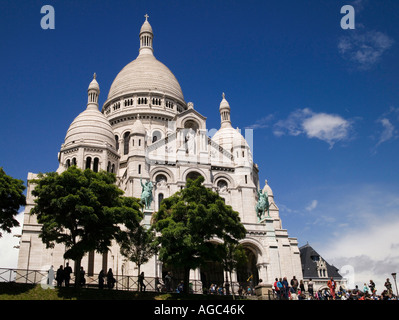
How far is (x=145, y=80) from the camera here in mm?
77875

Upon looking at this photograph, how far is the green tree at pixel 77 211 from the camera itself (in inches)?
1251

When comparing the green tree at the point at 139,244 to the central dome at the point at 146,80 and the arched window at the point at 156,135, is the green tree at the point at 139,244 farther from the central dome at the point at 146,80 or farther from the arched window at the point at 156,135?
the central dome at the point at 146,80

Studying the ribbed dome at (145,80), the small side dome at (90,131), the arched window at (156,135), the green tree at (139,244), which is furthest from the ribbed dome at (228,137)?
the green tree at (139,244)

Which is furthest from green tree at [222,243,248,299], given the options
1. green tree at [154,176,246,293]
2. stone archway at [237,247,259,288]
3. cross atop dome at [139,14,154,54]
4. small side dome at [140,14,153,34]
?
small side dome at [140,14,153,34]

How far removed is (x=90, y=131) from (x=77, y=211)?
27.8 metres

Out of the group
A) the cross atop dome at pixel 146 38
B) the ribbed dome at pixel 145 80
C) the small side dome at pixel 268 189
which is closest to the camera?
the small side dome at pixel 268 189

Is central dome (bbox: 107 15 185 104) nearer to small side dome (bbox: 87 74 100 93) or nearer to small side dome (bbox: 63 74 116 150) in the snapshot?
small side dome (bbox: 87 74 100 93)

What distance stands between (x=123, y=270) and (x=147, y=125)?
29.8 meters

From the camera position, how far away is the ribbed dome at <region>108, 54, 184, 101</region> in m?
77.1

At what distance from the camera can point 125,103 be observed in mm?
75875

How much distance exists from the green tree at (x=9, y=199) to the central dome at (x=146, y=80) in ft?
149

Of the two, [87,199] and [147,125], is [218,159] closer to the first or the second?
[147,125]
